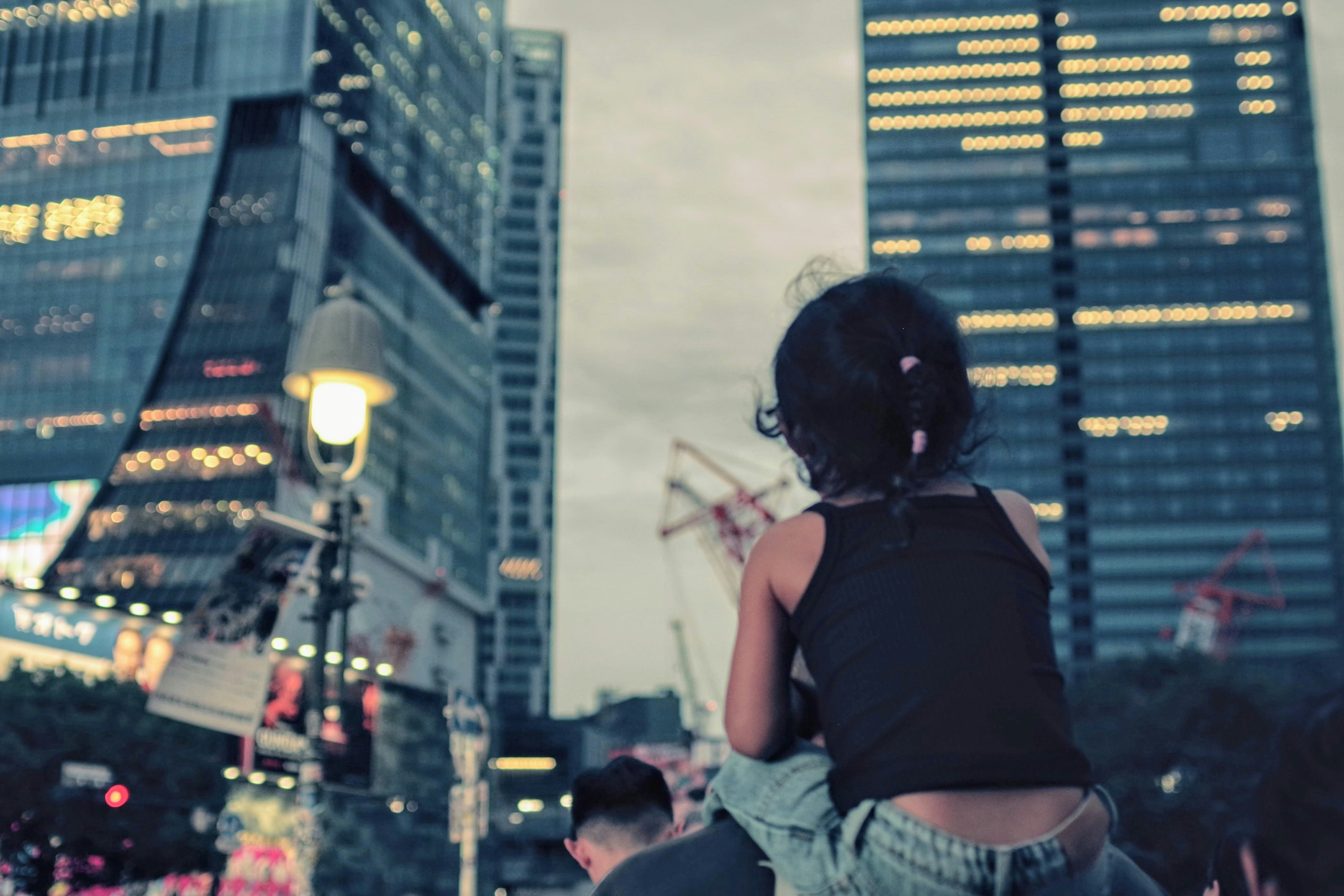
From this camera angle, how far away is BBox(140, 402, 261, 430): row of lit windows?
84.3 meters

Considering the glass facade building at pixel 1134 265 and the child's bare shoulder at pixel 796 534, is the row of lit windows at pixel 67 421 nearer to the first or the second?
the glass facade building at pixel 1134 265

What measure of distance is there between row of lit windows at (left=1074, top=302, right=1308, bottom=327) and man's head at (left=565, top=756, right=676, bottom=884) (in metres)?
159

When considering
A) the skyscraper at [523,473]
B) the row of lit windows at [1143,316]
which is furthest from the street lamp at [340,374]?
the skyscraper at [523,473]

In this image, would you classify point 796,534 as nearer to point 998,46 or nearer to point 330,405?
point 330,405

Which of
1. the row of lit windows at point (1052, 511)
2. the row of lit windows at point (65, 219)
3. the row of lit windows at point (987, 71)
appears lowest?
the row of lit windows at point (1052, 511)

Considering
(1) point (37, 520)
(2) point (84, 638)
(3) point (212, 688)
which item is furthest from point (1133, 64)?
(3) point (212, 688)

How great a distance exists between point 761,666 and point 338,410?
29.1 ft

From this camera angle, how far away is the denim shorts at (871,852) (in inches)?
82.6

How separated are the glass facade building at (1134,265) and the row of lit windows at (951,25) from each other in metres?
0.21

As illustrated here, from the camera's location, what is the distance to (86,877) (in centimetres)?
3444

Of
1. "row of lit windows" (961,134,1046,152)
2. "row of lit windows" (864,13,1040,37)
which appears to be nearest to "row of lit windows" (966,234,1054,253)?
"row of lit windows" (961,134,1046,152)

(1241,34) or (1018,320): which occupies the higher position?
(1241,34)

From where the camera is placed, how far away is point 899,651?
223 cm

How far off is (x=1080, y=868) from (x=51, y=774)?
35663 millimetres
